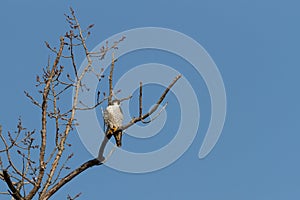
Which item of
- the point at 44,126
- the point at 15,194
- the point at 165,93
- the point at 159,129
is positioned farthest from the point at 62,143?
the point at 159,129

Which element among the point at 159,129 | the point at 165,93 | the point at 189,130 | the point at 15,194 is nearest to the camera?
the point at 15,194

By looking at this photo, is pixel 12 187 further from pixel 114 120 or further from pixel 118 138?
pixel 114 120

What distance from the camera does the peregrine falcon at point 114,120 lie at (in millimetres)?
6914

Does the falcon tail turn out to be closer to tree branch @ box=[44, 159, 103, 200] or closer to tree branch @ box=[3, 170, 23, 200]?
tree branch @ box=[44, 159, 103, 200]

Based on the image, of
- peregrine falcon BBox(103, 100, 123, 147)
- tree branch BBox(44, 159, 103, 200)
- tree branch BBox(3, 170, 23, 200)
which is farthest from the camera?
peregrine falcon BBox(103, 100, 123, 147)

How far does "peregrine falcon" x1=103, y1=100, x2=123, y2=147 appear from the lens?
6.91 meters

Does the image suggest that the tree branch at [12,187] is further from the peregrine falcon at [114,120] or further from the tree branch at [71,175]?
the peregrine falcon at [114,120]

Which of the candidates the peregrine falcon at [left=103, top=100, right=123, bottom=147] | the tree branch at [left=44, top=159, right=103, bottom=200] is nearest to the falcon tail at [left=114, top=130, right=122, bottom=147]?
the peregrine falcon at [left=103, top=100, right=123, bottom=147]

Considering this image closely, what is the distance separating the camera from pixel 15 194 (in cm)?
566

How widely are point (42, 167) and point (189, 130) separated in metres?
2.81

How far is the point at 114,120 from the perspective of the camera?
805cm

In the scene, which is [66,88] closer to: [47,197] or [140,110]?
[140,110]

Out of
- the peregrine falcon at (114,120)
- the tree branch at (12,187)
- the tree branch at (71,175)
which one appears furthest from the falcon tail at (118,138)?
the tree branch at (12,187)

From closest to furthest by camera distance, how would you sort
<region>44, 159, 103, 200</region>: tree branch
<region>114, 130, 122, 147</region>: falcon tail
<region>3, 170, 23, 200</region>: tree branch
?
<region>3, 170, 23, 200</region>: tree branch, <region>44, 159, 103, 200</region>: tree branch, <region>114, 130, 122, 147</region>: falcon tail
